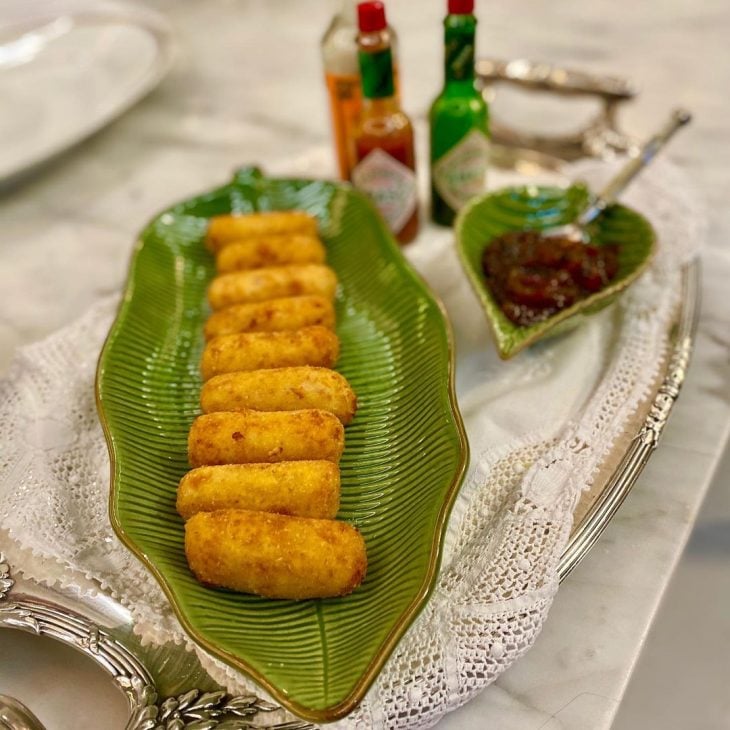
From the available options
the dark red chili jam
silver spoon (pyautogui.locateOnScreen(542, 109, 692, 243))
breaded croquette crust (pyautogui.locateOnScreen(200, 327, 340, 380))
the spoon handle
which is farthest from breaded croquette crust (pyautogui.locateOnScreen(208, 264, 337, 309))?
the spoon handle

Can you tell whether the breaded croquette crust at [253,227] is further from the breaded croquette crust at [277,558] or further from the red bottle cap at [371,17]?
the breaded croquette crust at [277,558]

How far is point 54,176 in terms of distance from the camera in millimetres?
2740

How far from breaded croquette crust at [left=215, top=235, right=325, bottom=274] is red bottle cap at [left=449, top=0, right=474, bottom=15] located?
0.69 m

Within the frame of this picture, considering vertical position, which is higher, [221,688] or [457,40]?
[457,40]

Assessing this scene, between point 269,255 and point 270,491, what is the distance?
0.84 meters

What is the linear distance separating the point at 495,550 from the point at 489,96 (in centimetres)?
201

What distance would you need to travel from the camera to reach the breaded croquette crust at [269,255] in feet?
6.73

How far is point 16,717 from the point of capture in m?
1.24

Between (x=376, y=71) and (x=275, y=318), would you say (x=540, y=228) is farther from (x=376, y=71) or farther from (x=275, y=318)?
(x=275, y=318)

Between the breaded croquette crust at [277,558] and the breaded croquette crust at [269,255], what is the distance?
90cm

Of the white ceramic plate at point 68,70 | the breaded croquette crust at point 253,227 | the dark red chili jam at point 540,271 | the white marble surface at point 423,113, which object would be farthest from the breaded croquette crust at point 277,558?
the white ceramic plate at point 68,70

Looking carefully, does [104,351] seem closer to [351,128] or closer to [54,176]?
[351,128]

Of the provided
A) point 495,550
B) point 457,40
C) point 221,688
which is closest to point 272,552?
point 221,688

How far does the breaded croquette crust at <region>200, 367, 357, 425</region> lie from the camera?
1616 millimetres
